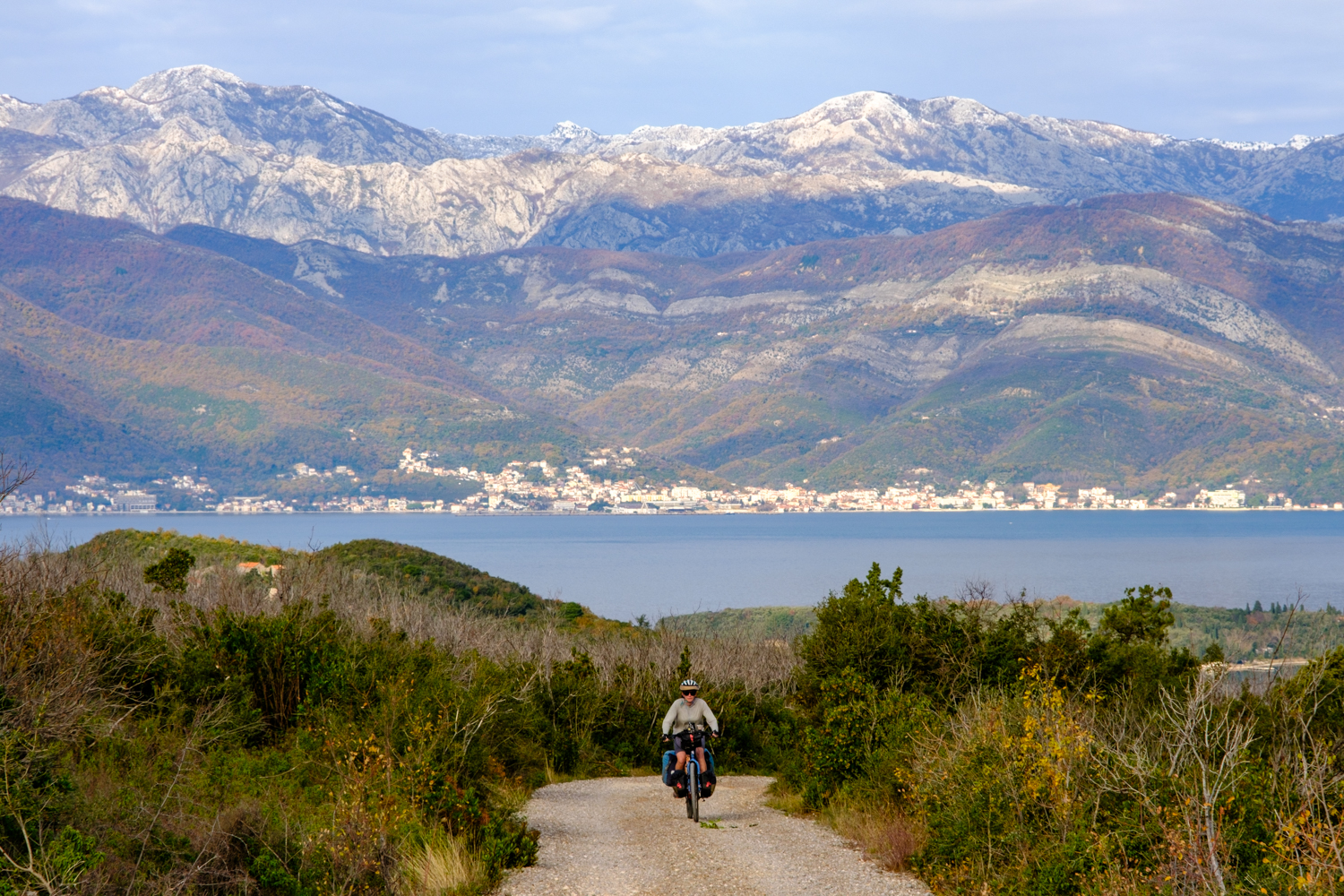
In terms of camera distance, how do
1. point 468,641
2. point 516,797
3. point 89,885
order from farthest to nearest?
point 468,641
point 516,797
point 89,885

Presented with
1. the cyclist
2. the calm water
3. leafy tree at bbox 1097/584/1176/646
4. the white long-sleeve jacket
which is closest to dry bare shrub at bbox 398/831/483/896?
the cyclist

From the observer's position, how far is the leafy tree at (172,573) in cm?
1878

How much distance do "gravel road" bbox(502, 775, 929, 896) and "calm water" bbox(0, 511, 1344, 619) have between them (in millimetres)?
30466

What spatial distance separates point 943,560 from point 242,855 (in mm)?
109657

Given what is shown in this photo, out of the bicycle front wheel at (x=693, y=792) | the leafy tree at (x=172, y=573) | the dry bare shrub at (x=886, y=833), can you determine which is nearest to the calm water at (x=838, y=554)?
the leafy tree at (x=172, y=573)

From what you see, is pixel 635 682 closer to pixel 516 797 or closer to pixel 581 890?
pixel 516 797

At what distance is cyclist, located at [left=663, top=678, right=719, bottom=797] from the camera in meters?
12.2

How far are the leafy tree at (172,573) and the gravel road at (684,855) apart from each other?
27.7 ft

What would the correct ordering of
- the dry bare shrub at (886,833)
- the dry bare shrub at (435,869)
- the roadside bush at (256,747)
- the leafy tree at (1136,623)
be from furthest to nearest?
the leafy tree at (1136,623)
the dry bare shrub at (886,833)
the dry bare shrub at (435,869)
the roadside bush at (256,747)

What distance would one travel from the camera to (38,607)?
10.9 m

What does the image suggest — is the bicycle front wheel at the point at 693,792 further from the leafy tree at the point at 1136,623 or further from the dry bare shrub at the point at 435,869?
the leafy tree at the point at 1136,623

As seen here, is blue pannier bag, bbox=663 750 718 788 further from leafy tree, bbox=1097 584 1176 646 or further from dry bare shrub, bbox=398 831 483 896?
leafy tree, bbox=1097 584 1176 646

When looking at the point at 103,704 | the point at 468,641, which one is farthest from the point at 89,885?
the point at 468,641

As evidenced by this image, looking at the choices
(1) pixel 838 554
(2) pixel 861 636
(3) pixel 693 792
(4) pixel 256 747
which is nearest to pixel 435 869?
(3) pixel 693 792
